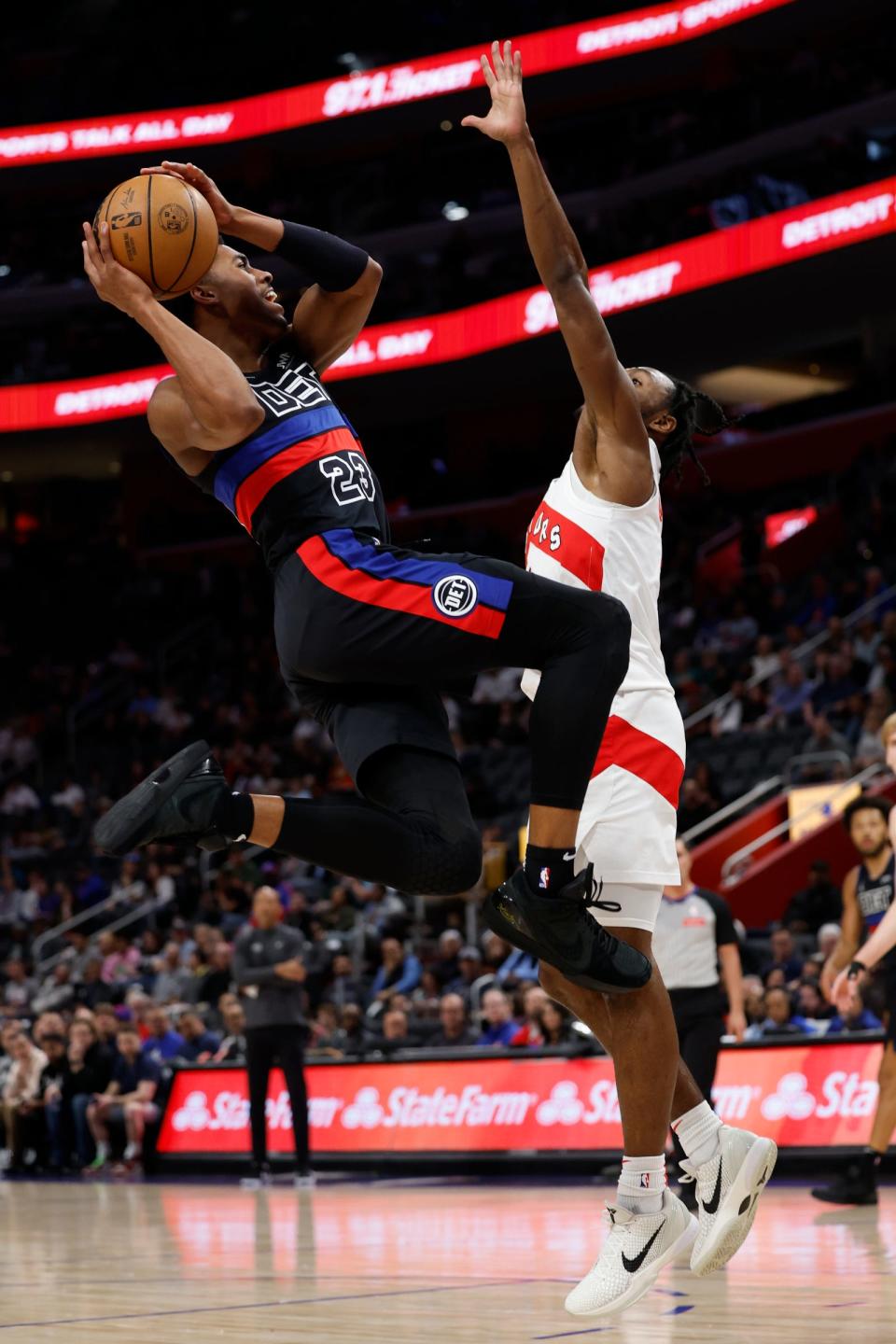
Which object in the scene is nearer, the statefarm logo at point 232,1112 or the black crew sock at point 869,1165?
the black crew sock at point 869,1165

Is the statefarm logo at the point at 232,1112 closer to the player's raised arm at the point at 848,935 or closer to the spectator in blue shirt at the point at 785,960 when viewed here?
the spectator in blue shirt at the point at 785,960

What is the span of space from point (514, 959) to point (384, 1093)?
95.4 inches

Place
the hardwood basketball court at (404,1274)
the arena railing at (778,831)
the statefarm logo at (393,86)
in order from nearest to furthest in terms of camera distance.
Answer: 1. the hardwood basketball court at (404,1274)
2. the arena railing at (778,831)
3. the statefarm logo at (393,86)

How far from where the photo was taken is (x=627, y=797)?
5.14m

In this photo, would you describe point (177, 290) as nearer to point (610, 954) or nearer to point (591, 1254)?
point (610, 954)

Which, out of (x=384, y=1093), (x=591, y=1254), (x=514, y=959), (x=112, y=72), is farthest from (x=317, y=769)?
(x=112, y=72)

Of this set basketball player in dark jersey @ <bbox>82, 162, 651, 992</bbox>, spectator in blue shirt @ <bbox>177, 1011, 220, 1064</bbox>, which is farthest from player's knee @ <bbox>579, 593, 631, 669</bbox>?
spectator in blue shirt @ <bbox>177, 1011, 220, 1064</bbox>

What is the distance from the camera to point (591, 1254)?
24.7 feet

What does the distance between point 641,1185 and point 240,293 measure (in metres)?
2.79

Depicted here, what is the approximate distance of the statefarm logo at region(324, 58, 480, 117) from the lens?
91.5ft

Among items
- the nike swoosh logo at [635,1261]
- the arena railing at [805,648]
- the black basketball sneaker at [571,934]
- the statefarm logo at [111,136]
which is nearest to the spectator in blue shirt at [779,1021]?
the arena railing at [805,648]

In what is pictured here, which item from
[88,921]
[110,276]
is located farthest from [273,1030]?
[88,921]

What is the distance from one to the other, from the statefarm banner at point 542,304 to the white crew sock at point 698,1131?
685 inches

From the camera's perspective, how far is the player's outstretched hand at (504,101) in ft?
16.1
